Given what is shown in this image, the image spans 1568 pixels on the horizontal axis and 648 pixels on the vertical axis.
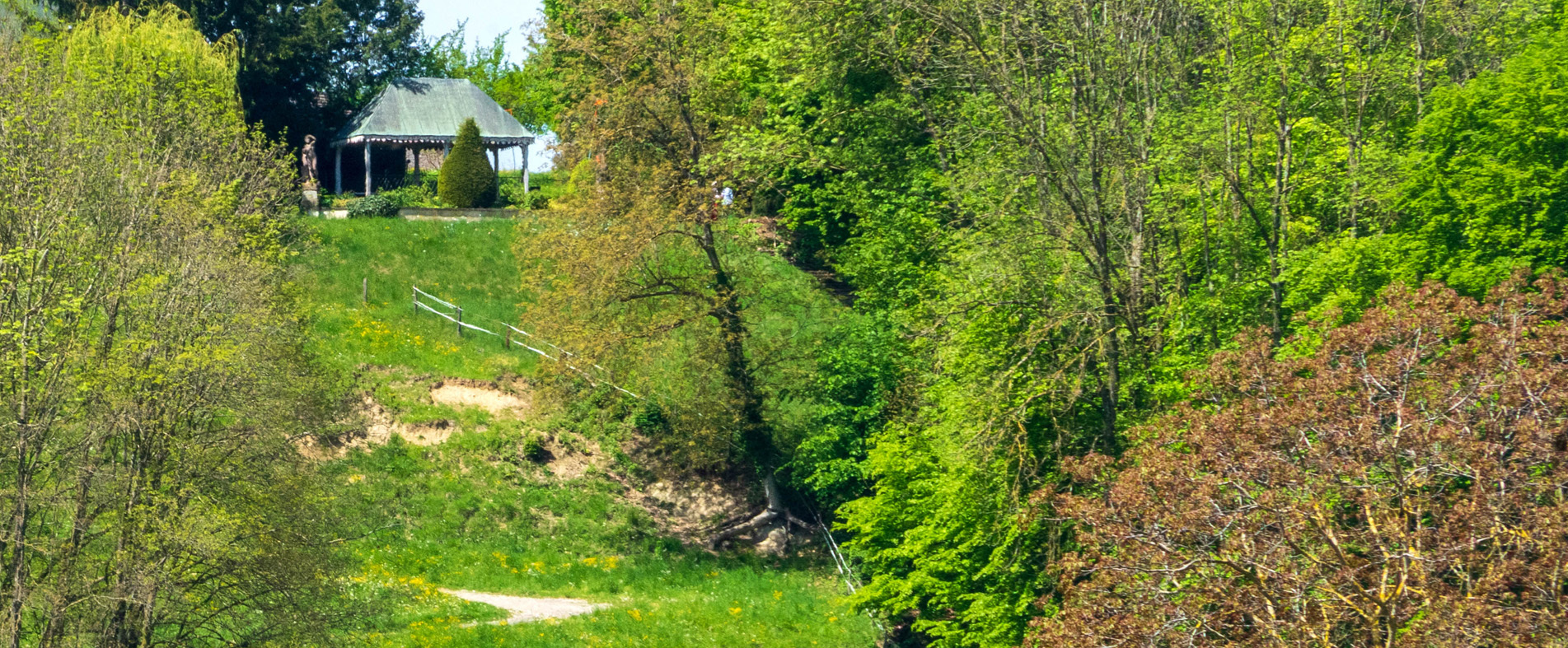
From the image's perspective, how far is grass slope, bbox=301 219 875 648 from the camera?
2527cm

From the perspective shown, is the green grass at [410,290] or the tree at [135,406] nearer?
the tree at [135,406]

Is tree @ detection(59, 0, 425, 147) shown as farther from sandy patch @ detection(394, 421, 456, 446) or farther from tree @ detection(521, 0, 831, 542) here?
tree @ detection(521, 0, 831, 542)

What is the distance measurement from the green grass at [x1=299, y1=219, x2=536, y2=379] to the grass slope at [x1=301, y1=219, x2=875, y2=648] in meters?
0.08

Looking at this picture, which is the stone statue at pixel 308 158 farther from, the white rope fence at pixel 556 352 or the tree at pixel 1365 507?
the tree at pixel 1365 507

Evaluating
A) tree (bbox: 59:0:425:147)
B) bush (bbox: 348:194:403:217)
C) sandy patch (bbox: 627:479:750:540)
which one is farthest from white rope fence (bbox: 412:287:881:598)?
tree (bbox: 59:0:425:147)

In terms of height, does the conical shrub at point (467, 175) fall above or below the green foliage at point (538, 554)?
above

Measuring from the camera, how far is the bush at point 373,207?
44312 mm

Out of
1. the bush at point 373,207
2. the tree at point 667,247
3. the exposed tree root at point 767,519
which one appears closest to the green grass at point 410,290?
the bush at point 373,207

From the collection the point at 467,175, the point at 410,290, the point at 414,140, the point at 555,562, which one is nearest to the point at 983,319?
→ the point at 555,562

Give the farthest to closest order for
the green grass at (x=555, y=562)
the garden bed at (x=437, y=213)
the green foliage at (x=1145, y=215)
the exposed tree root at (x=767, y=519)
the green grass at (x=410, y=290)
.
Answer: the garden bed at (x=437, y=213)
the green grass at (x=410, y=290)
the exposed tree root at (x=767, y=519)
the green grass at (x=555, y=562)
the green foliage at (x=1145, y=215)

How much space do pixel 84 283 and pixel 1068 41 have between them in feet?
47.1

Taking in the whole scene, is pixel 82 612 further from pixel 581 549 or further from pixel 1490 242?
pixel 1490 242

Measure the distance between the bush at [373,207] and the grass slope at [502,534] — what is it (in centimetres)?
566

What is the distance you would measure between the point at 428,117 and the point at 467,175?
4.67 metres
